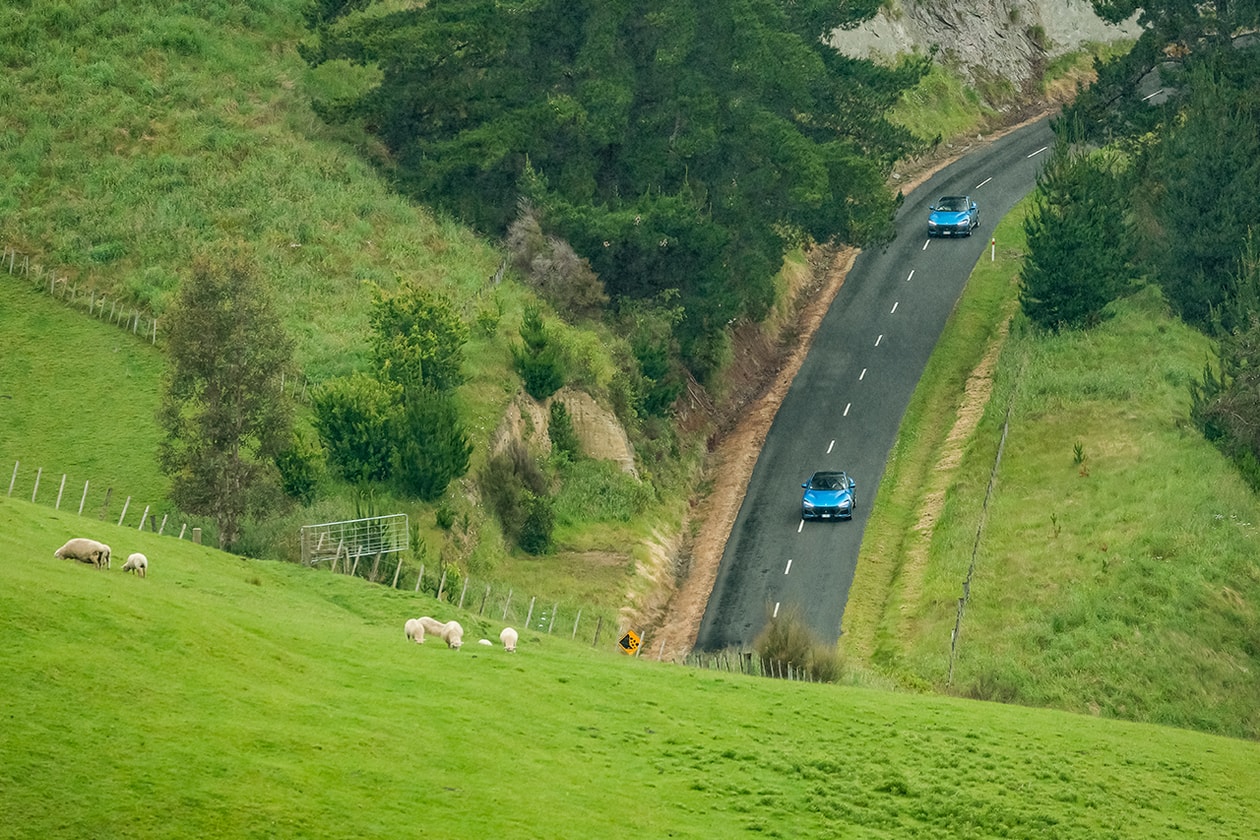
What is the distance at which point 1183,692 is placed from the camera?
54.2 m

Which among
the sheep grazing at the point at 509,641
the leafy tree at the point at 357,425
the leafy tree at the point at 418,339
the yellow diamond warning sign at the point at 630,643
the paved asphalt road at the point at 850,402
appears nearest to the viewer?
the sheep grazing at the point at 509,641

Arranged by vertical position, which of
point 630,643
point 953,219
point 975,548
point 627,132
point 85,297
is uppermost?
point 953,219

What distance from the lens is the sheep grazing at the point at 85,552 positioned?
3881cm

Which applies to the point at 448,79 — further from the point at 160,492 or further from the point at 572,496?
the point at 160,492

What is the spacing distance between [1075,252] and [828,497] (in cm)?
1828

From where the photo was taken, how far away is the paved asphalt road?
6456 cm

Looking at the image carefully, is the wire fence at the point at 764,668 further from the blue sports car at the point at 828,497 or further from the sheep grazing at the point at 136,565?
the blue sports car at the point at 828,497

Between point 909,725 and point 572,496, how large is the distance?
28.1m

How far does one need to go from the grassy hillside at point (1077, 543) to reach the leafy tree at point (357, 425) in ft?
56.2

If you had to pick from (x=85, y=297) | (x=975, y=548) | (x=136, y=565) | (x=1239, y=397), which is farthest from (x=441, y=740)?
(x=1239, y=397)

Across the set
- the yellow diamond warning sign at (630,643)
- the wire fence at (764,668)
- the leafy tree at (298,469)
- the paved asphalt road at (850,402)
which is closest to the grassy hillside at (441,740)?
the wire fence at (764,668)

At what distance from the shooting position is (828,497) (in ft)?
229

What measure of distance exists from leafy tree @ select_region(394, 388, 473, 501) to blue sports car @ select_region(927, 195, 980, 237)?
44.6 m

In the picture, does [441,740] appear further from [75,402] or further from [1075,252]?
[1075,252]
